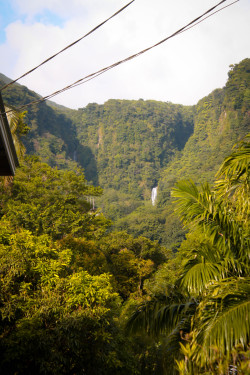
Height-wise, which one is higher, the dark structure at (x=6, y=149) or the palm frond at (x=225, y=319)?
the dark structure at (x=6, y=149)

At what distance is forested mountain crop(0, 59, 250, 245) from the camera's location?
84312mm

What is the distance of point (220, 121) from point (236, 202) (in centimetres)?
11364

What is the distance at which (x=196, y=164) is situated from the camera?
97375 millimetres

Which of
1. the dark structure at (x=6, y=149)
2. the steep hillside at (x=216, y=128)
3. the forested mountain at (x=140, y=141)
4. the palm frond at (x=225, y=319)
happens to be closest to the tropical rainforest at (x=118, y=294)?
the palm frond at (x=225, y=319)

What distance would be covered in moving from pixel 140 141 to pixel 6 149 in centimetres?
13383

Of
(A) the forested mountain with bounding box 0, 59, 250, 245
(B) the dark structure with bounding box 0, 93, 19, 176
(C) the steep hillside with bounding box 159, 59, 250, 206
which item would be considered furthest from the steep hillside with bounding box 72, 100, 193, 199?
(B) the dark structure with bounding box 0, 93, 19, 176

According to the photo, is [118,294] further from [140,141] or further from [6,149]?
[140,141]

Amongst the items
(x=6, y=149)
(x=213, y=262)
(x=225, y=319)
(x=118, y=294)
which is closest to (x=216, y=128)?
(x=118, y=294)

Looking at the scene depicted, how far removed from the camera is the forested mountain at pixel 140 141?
3319 inches

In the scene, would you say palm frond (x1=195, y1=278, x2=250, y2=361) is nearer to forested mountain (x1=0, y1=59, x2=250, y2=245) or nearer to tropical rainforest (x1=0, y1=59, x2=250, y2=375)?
tropical rainforest (x1=0, y1=59, x2=250, y2=375)

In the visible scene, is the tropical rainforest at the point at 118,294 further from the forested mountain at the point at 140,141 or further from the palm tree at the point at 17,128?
the forested mountain at the point at 140,141

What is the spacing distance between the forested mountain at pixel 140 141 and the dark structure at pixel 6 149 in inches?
2283

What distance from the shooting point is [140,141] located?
13600 centimetres

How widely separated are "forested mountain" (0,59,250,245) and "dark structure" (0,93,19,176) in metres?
58.0
